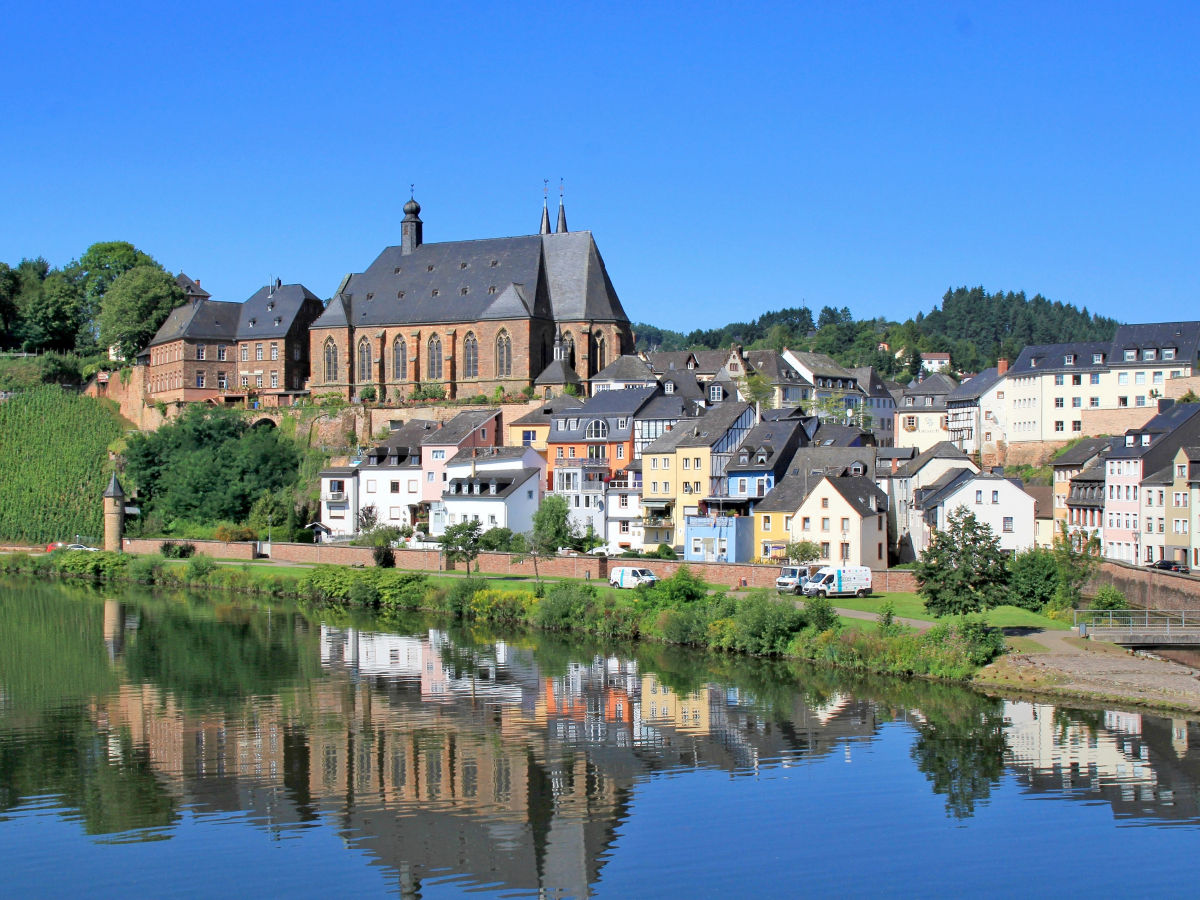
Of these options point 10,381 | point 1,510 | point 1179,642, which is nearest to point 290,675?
point 1179,642

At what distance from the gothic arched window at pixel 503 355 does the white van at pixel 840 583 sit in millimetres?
41183

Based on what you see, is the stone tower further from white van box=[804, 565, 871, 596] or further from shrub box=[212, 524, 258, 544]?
white van box=[804, 565, 871, 596]

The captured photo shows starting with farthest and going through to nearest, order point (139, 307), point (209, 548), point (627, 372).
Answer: point (139, 307), point (627, 372), point (209, 548)

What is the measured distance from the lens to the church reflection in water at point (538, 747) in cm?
2430

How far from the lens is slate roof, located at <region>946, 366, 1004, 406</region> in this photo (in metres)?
81.9

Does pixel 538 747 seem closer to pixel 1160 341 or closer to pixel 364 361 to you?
pixel 1160 341

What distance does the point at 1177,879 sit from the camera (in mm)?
21625

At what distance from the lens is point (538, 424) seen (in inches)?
2918

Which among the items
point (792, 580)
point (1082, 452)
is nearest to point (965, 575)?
point (792, 580)

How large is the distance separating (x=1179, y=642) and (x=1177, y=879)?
19713 millimetres

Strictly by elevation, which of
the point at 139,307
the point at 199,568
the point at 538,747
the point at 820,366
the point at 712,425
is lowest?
the point at 538,747

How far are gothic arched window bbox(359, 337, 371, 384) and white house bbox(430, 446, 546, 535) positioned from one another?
22.0 metres

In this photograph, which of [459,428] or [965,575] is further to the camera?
[459,428]

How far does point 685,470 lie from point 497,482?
9878mm
